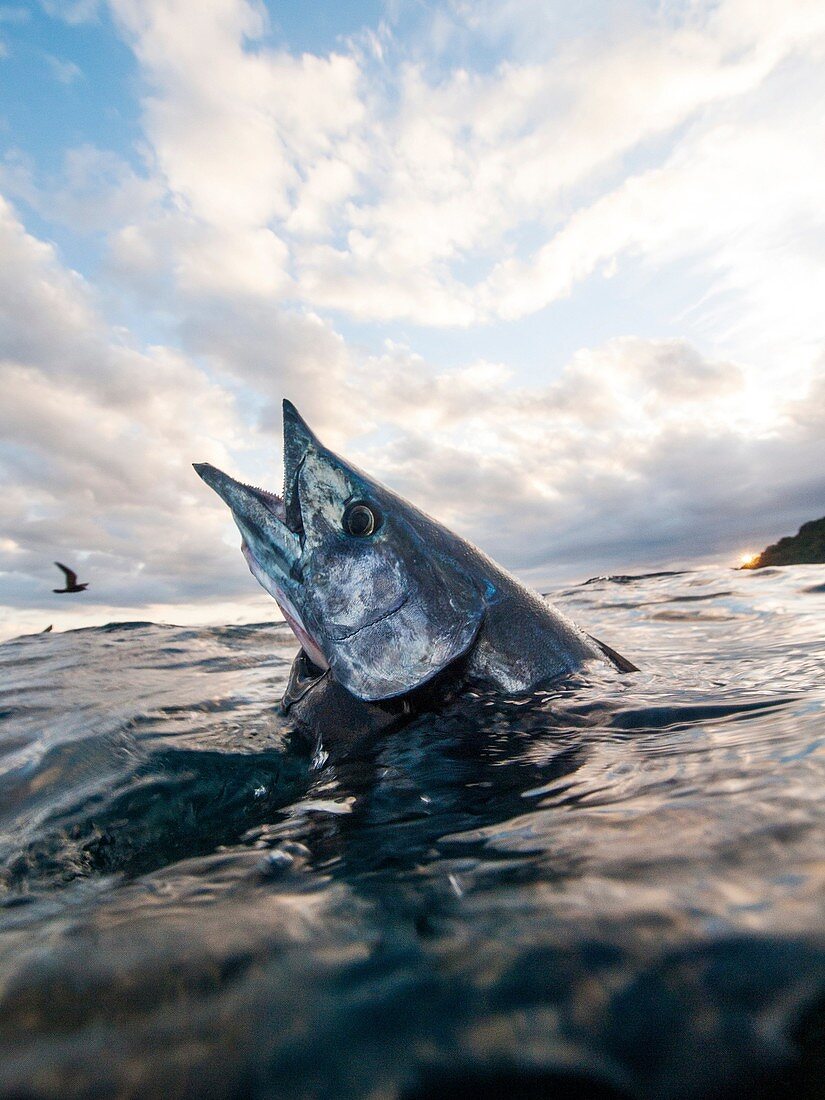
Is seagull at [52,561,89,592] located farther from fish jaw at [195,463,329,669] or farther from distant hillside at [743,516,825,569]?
distant hillside at [743,516,825,569]

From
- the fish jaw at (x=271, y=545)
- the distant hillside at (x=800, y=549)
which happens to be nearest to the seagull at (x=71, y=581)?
the fish jaw at (x=271, y=545)

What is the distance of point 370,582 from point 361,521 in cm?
33

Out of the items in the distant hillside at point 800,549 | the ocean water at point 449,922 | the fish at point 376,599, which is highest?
the distant hillside at point 800,549

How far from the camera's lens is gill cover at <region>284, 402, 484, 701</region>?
9.49 ft

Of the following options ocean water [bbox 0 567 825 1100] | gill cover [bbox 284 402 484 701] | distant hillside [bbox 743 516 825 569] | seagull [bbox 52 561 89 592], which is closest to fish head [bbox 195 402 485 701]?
gill cover [bbox 284 402 484 701]

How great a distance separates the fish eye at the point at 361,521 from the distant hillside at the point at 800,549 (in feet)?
94.7

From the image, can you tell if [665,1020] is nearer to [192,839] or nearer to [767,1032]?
[767,1032]

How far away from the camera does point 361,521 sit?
3023 millimetres

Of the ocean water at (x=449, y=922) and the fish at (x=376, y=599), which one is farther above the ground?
the fish at (x=376, y=599)

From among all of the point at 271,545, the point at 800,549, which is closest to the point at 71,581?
the point at 271,545

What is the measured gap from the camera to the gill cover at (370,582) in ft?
9.49

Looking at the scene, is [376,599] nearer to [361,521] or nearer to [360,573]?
[360,573]

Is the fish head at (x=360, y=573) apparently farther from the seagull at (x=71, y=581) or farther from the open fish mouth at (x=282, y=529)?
the seagull at (x=71, y=581)

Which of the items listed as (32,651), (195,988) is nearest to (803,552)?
(32,651)
